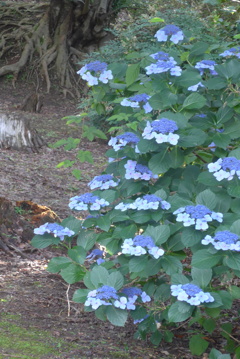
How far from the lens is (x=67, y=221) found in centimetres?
303

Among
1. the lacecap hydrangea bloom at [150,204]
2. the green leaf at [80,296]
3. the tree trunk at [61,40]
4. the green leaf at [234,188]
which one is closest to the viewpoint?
the green leaf at [234,188]

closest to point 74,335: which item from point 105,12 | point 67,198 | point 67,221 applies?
point 67,221

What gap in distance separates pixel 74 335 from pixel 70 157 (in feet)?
19.9

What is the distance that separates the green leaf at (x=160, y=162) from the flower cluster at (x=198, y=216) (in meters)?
0.30

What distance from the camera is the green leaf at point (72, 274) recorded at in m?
2.84

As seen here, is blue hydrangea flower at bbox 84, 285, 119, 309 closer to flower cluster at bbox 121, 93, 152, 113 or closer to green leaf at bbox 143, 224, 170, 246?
green leaf at bbox 143, 224, 170, 246

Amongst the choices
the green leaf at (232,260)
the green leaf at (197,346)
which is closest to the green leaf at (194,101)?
the green leaf at (232,260)

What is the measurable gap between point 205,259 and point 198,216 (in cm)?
18

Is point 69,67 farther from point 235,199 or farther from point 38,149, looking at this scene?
point 235,199

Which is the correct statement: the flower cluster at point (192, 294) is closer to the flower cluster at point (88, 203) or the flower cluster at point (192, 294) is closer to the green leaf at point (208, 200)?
the green leaf at point (208, 200)

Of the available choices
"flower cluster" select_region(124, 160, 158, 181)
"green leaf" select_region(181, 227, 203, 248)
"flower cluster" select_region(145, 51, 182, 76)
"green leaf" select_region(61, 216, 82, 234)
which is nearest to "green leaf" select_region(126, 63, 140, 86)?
"flower cluster" select_region(145, 51, 182, 76)

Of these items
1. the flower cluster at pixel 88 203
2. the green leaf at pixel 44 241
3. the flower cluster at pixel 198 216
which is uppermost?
the flower cluster at pixel 198 216

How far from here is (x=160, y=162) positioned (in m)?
2.69

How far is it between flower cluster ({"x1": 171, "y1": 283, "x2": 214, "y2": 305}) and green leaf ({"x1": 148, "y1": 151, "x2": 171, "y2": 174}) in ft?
1.82
